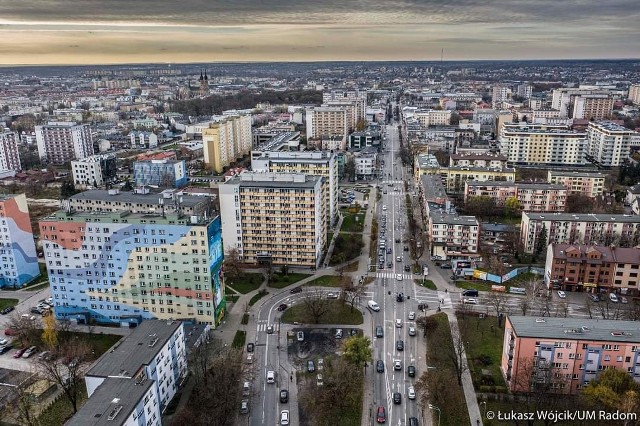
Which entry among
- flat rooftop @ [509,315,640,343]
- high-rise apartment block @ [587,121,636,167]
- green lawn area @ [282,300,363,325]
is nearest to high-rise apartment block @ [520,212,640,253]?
flat rooftop @ [509,315,640,343]

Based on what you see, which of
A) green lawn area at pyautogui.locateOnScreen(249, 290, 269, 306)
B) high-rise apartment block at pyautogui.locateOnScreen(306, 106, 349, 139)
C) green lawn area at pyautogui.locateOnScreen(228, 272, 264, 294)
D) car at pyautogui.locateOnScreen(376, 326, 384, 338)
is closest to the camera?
car at pyautogui.locateOnScreen(376, 326, 384, 338)

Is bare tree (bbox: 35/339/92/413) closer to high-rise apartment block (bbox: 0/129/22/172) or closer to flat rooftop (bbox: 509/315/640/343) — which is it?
flat rooftop (bbox: 509/315/640/343)

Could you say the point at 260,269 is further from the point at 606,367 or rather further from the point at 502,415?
the point at 606,367

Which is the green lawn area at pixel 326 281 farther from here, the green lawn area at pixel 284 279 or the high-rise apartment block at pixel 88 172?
the high-rise apartment block at pixel 88 172

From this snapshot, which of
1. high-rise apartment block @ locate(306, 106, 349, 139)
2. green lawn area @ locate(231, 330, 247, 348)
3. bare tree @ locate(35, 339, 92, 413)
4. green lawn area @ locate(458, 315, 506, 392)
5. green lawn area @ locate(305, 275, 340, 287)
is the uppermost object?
high-rise apartment block @ locate(306, 106, 349, 139)

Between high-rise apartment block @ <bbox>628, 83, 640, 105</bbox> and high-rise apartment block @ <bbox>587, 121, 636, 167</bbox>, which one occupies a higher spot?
high-rise apartment block @ <bbox>628, 83, 640, 105</bbox>

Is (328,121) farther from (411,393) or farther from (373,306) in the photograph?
(411,393)
